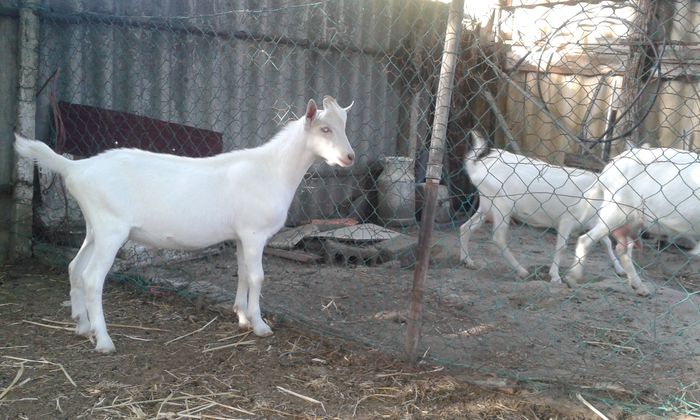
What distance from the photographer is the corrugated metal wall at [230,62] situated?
5434mm

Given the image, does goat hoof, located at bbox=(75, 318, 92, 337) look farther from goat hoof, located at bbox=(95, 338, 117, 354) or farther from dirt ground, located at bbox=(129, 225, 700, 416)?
dirt ground, located at bbox=(129, 225, 700, 416)

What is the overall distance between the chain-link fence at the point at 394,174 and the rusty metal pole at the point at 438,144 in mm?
177

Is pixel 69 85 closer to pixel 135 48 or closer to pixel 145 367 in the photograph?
pixel 135 48

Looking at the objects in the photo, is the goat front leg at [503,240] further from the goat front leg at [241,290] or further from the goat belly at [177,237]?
the goat belly at [177,237]

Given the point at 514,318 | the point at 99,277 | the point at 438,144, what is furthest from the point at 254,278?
the point at 514,318

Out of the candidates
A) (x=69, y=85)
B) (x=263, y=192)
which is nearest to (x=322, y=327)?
(x=263, y=192)

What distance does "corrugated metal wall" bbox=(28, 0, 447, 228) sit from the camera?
5434 millimetres

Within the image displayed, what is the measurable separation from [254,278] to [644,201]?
2495 mm

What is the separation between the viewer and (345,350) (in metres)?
3.74

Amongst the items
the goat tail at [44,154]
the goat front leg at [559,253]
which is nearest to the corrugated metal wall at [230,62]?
the goat tail at [44,154]

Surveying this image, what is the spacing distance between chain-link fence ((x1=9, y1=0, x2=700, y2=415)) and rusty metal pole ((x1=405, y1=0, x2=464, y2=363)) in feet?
0.58

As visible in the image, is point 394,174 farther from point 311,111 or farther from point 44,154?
point 44,154

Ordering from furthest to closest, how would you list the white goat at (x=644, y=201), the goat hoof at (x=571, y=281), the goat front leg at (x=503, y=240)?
the goat front leg at (x=503, y=240) < the goat hoof at (x=571, y=281) < the white goat at (x=644, y=201)

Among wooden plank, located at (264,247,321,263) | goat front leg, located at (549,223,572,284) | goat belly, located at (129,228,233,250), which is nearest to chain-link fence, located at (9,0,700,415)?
wooden plank, located at (264,247,321,263)
